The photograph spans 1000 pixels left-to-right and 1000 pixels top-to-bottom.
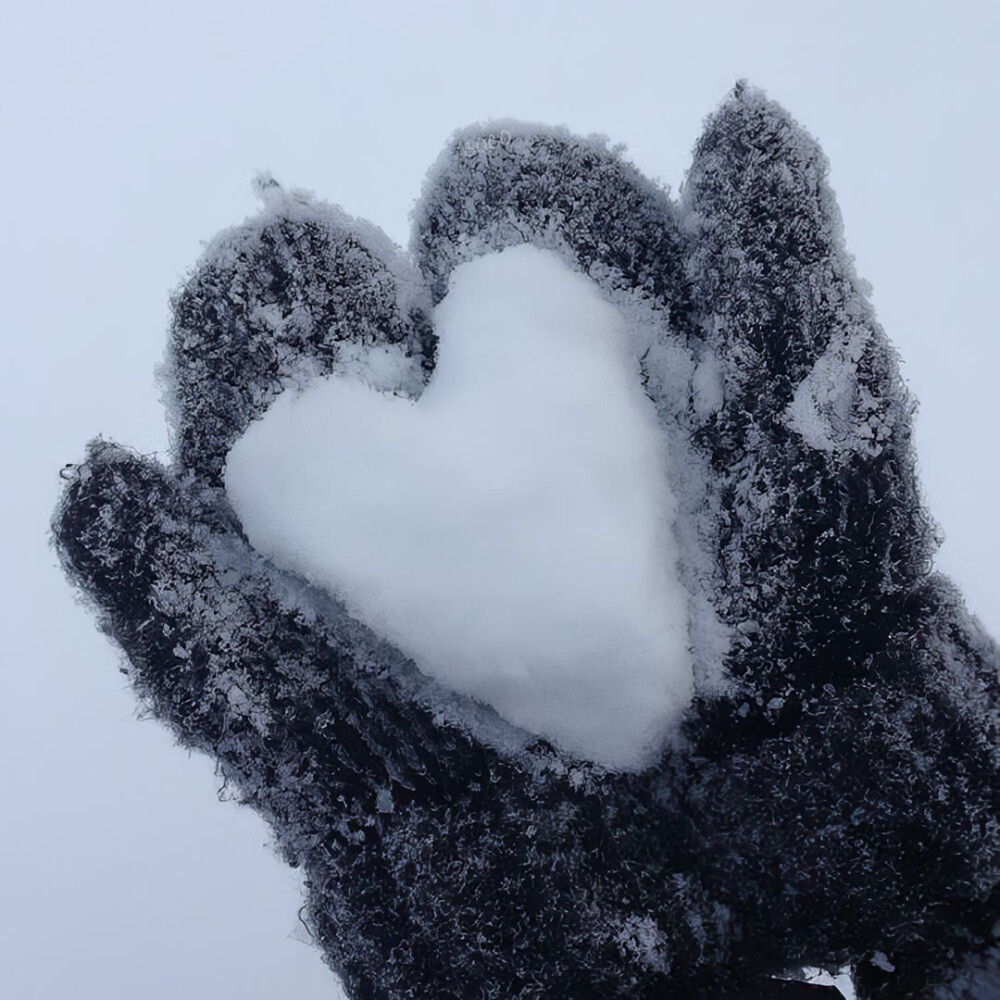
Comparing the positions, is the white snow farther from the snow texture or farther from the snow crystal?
the snow crystal

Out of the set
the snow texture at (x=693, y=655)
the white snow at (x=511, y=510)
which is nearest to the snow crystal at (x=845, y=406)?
the snow texture at (x=693, y=655)

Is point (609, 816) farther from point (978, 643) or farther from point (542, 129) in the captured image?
point (542, 129)

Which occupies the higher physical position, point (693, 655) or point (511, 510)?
point (511, 510)

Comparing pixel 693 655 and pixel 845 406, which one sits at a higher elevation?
pixel 845 406

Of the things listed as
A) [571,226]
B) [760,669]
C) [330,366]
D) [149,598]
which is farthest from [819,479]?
[149,598]

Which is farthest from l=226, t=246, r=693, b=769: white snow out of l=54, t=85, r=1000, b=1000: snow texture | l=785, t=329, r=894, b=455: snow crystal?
l=785, t=329, r=894, b=455: snow crystal
